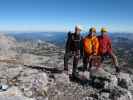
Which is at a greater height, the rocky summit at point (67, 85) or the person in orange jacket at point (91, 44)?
the person in orange jacket at point (91, 44)

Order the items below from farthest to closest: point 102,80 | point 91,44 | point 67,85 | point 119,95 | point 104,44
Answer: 1. point 104,44
2. point 91,44
3. point 102,80
4. point 67,85
5. point 119,95

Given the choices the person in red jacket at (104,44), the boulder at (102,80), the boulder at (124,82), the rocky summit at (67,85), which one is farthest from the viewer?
the person in red jacket at (104,44)

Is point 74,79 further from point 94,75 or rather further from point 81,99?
point 81,99

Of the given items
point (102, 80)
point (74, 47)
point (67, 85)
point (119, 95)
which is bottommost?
point (119, 95)

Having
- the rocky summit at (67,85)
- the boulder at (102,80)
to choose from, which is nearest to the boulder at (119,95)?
the rocky summit at (67,85)

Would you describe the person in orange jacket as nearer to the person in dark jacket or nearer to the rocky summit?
the person in dark jacket

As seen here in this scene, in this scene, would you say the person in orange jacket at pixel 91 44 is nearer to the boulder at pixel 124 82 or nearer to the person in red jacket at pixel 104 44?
the person in red jacket at pixel 104 44

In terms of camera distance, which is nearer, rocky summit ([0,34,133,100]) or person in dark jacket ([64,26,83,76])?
rocky summit ([0,34,133,100])

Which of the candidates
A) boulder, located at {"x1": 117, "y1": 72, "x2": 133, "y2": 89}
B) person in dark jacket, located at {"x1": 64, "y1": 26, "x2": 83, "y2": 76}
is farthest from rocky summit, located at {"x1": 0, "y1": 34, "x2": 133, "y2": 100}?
person in dark jacket, located at {"x1": 64, "y1": 26, "x2": 83, "y2": 76}

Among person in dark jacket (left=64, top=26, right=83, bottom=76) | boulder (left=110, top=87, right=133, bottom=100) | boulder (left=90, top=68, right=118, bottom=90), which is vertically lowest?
boulder (left=110, top=87, right=133, bottom=100)

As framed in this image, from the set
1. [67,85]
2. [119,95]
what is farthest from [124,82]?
[67,85]

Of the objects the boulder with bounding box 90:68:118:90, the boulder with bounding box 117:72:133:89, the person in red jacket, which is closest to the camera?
the boulder with bounding box 90:68:118:90

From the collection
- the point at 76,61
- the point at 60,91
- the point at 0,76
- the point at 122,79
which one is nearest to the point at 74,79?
the point at 76,61

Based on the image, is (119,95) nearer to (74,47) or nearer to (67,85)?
(67,85)
